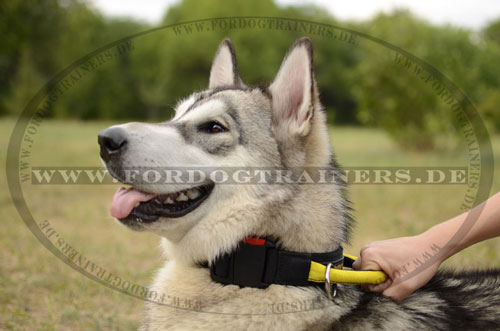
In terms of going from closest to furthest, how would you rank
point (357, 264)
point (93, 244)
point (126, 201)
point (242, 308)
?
point (242, 308), point (126, 201), point (357, 264), point (93, 244)

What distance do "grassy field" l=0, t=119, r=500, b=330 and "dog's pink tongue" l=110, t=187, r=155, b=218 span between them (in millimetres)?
1344

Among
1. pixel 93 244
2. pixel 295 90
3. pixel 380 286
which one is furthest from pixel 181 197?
pixel 93 244

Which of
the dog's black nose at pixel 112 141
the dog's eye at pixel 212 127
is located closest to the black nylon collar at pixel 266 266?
the dog's eye at pixel 212 127

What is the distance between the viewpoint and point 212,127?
111 inches

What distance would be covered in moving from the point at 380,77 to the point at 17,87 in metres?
21.4

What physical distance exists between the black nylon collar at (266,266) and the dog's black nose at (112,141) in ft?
2.76

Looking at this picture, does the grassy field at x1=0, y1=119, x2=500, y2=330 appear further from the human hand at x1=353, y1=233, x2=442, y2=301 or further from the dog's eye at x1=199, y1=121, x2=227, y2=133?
the dog's eye at x1=199, y1=121, x2=227, y2=133

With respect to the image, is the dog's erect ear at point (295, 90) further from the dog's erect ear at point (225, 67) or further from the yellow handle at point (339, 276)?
the yellow handle at point (339, 276)

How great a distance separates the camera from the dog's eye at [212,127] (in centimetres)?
280

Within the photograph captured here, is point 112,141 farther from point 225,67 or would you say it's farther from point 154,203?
point 225,67

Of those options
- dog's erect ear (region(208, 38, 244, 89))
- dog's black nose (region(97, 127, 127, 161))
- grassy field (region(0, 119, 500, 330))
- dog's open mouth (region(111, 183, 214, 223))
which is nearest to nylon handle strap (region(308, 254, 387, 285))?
grassy field (region(0, 119, 500, 330))

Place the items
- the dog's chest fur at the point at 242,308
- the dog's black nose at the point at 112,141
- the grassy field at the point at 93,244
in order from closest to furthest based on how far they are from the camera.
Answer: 1. the dog's chest fur at the point at 242,308
2. the dog's black nose at the point at 112,141
3. the grassy field at the point at 93,244

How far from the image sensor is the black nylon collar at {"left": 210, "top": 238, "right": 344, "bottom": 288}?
7.73 ft

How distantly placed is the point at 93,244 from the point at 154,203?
396cm
